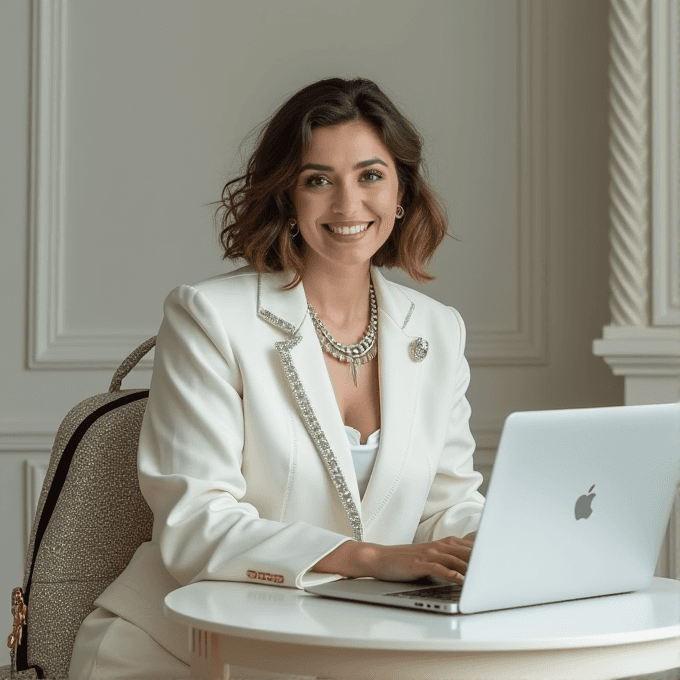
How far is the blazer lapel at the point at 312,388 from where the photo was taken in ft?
5.71

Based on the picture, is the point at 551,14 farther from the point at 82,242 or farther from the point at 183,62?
the point at 82,242

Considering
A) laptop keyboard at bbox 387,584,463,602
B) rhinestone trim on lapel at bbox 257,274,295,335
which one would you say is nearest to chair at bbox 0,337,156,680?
rhinestone trim on lapel at bbox 257,274,295,335

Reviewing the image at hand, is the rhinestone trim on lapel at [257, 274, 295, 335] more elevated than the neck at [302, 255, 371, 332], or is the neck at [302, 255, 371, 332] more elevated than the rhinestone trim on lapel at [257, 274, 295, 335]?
the neck at [302, 255, 371, 332]

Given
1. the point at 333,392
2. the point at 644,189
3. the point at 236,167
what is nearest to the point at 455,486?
the point at 333,392

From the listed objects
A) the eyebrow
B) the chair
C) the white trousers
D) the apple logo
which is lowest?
the white trousers

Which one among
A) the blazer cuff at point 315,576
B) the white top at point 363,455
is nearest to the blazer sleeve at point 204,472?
the blazer cuff at point 315,576

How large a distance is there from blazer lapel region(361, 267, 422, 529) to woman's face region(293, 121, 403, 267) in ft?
0.36

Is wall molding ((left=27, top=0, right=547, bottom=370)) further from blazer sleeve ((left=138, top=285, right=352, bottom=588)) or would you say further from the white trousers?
the white trousers

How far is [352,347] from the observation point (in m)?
1.94

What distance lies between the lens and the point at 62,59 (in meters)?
3.33

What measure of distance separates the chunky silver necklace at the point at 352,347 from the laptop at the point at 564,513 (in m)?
0.58

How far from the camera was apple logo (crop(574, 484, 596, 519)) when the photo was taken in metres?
1.25

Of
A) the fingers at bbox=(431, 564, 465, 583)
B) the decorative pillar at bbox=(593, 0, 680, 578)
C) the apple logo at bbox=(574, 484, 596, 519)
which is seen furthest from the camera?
the decorative pillar at bbox=(593, 0, 680, 578)

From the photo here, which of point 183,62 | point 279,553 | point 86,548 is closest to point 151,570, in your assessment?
point 86,548
